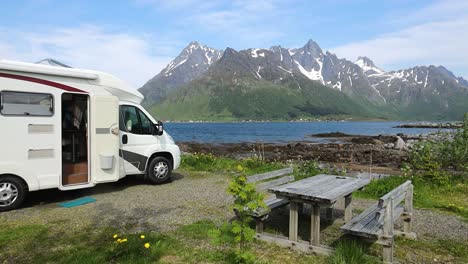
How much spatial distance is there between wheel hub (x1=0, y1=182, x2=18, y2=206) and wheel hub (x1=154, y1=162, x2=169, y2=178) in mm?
4400

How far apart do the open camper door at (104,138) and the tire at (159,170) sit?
153 centimetres

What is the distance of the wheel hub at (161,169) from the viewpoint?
482 inches

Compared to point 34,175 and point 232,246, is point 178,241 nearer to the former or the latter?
point 232,246

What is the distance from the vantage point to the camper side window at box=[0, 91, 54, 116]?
8734mm

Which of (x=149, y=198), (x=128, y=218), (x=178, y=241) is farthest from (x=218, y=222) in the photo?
(x=149, y=198)

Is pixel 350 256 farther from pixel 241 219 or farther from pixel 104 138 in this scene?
pixel 104 138

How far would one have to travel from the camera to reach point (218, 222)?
Result: 791 cm

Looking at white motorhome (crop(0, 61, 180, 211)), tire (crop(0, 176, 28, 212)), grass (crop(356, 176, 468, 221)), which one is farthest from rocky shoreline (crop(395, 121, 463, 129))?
tire (crop(0, 176, 28, 212))

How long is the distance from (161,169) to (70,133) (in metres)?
3.29

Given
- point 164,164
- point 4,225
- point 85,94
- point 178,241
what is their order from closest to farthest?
point 178,241 → point 4,225 → point 85,94 → point 164,164

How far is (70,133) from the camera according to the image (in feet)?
34.9

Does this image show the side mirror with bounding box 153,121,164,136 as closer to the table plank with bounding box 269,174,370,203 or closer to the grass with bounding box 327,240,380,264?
the table plank with bounding box 269,174,370,203

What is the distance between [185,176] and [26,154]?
21.4 ft

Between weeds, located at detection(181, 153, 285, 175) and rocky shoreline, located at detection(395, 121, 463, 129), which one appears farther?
weeds, located at detection(181, 153, 285, 175)
